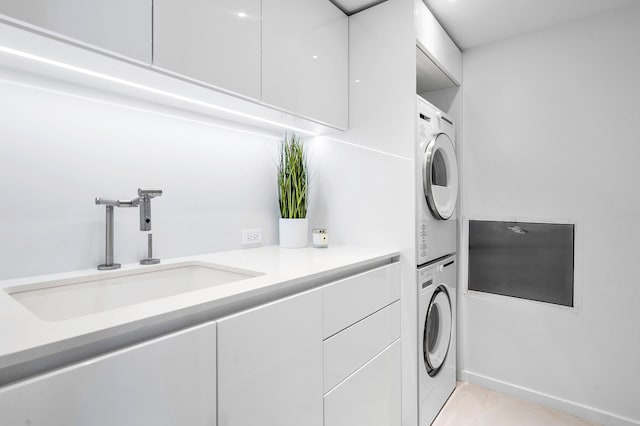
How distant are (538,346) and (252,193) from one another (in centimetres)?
217

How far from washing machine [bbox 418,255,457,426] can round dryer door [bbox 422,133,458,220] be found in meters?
0.36

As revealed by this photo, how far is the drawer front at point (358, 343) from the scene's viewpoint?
4.42 ft

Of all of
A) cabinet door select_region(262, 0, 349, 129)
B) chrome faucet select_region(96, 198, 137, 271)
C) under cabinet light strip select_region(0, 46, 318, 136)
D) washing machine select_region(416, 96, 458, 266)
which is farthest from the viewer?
washing machine select_region(416, 96, 458, 266)

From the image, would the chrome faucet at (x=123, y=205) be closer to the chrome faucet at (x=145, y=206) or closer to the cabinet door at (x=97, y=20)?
the chrome faucet at (x=145, y=206)

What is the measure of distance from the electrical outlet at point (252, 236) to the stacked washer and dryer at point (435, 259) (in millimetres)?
951

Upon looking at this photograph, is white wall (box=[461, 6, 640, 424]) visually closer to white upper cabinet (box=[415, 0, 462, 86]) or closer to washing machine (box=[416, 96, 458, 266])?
white upper cabinet (box=[415, 0, 462, 86])

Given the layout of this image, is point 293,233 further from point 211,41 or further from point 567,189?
point 567,189

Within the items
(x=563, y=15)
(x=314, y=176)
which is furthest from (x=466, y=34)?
(x=314, y=176)

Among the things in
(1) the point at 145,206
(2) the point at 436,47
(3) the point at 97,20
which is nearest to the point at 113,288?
(1) the point at 145,206

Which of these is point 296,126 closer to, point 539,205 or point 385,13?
point 385,13

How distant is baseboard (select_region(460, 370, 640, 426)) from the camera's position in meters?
1.96

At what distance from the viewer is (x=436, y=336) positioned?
2.21 m

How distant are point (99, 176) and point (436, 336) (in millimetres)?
2145

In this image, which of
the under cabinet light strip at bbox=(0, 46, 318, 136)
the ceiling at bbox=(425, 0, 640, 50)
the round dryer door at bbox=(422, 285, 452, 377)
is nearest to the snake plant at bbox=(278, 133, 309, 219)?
the under cabinet light strip at bbox=(0, 46, 318, 136)
